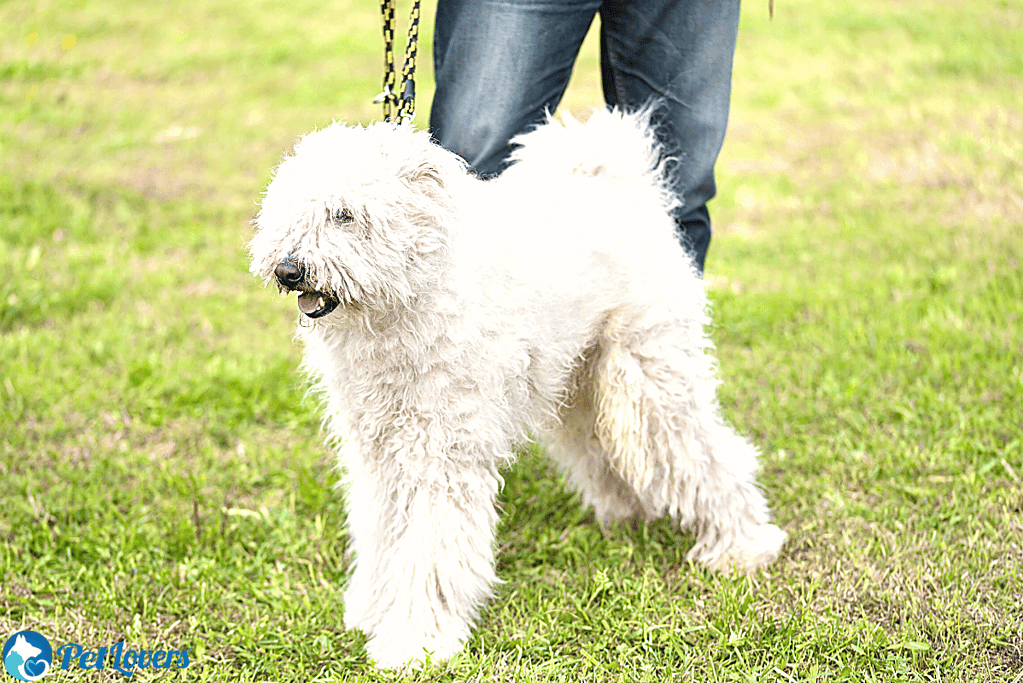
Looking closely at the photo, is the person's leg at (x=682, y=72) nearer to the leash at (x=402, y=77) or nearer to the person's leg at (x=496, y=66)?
the person's leg at (x=496, y=66)

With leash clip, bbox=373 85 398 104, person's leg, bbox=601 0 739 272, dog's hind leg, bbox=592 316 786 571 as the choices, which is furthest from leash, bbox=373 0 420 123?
dog's hind leg, bbox=592 316 786 571

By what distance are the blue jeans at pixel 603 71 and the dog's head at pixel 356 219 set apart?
0.62 m

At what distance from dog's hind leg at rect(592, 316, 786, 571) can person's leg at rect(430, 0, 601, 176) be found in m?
0.75

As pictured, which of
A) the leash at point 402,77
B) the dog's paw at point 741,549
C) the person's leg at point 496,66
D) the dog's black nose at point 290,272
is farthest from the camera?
Result: the dog's paw at point 741,549

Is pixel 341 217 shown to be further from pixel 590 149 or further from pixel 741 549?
pixel 741 549

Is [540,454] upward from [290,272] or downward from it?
downward

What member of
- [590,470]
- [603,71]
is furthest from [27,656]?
[603,71]

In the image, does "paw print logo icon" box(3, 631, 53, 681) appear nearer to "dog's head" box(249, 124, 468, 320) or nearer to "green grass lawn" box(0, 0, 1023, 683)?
"green grass lawn" box(0, 0, 1023, 683)

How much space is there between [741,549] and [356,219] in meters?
1.69

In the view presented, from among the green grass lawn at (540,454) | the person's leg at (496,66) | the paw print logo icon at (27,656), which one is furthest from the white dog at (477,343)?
the paw print logo icon at (27,656)

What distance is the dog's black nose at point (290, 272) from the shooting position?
212cm

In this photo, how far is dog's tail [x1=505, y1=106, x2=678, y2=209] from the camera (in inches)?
114

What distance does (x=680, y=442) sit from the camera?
114 inches

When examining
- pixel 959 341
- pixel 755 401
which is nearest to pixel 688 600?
pixel 755 401
